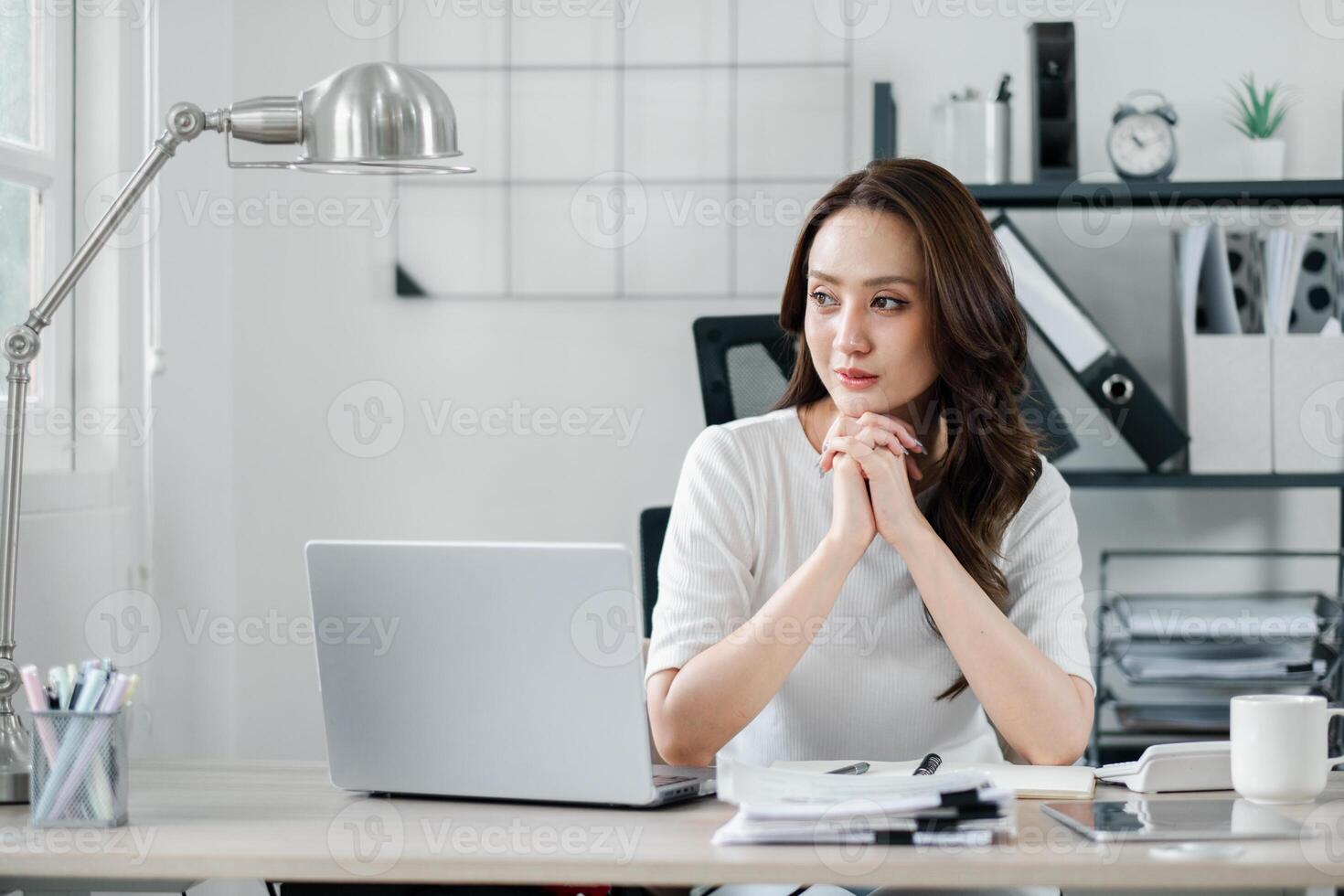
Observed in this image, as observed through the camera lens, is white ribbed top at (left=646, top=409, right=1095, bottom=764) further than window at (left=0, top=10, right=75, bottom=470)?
No

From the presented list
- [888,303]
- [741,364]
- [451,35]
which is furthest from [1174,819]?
[451,35]

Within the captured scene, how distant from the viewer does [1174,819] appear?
112 cm

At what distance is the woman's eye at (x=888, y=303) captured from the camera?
62.2 inches

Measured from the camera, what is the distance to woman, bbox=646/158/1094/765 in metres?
1.46

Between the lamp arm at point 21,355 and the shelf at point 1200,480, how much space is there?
1.46m

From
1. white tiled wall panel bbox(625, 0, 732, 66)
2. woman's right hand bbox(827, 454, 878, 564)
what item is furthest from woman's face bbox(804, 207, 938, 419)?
white tiled wall panel bbox(625, 0, 732, 66)

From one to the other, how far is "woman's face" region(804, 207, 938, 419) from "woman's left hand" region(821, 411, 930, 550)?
0.05 metres

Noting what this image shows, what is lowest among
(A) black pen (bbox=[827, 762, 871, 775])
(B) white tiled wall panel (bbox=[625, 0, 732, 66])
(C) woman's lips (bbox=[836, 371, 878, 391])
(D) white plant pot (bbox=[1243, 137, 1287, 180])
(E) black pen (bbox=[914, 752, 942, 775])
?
(A) black pen (bbox=[827, 762, 871, 775])

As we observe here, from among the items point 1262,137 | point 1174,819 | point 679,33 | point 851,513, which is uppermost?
point 679,33

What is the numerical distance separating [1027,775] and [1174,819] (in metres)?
0.16

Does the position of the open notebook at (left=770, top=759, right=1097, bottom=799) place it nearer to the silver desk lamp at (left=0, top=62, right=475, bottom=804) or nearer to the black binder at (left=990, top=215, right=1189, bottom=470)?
the silver desk lamp at (left=0, top=62, right=475, bottom=804)

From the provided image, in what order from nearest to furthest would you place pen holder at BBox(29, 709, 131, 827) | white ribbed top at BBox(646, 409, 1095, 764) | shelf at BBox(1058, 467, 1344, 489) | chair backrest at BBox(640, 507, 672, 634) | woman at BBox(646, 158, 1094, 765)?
pen holder at BBox(29, 709, 131, 827) → woman at BBox(646, 158, 1094, 765) → white ribbed top at BBox(646, 409, 1095, 764) → chair backrest at BBox(640, 507, 672, 634) → shelf at BBox(1058, 467, 1344, 489)

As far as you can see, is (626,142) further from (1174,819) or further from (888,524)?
(1174,819)

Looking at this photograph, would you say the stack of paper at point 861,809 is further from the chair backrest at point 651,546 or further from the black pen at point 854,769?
the chair backrest at point 651,546
